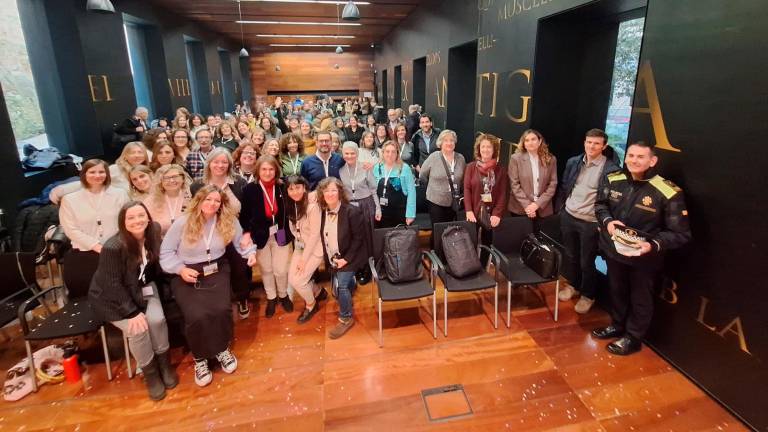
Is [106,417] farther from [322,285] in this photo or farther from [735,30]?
[735,30]

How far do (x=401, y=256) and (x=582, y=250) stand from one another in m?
1.57

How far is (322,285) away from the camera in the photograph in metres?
3.99

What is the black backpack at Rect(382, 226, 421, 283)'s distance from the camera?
3168 millimetres

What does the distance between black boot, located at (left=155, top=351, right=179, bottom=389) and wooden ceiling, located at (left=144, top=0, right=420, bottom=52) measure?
25.2 feet

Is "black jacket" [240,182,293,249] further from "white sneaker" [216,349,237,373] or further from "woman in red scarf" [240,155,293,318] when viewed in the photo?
"white sneaker" [216,349,237,373]

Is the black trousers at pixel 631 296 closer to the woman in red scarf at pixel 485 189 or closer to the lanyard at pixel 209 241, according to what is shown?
the woman in red scarf at pixel 485 189

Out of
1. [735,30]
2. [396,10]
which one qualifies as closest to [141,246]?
[735,30]

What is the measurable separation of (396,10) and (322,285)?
7.77 m

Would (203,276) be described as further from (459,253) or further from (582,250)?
(582,250)

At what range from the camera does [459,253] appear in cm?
326

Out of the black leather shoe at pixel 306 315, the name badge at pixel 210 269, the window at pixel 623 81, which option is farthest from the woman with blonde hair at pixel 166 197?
the window at pixel 623 81

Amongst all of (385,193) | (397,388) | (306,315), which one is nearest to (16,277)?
(306,315)

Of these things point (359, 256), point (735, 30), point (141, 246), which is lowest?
point (359, 256)

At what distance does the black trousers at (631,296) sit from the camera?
2.75 m
